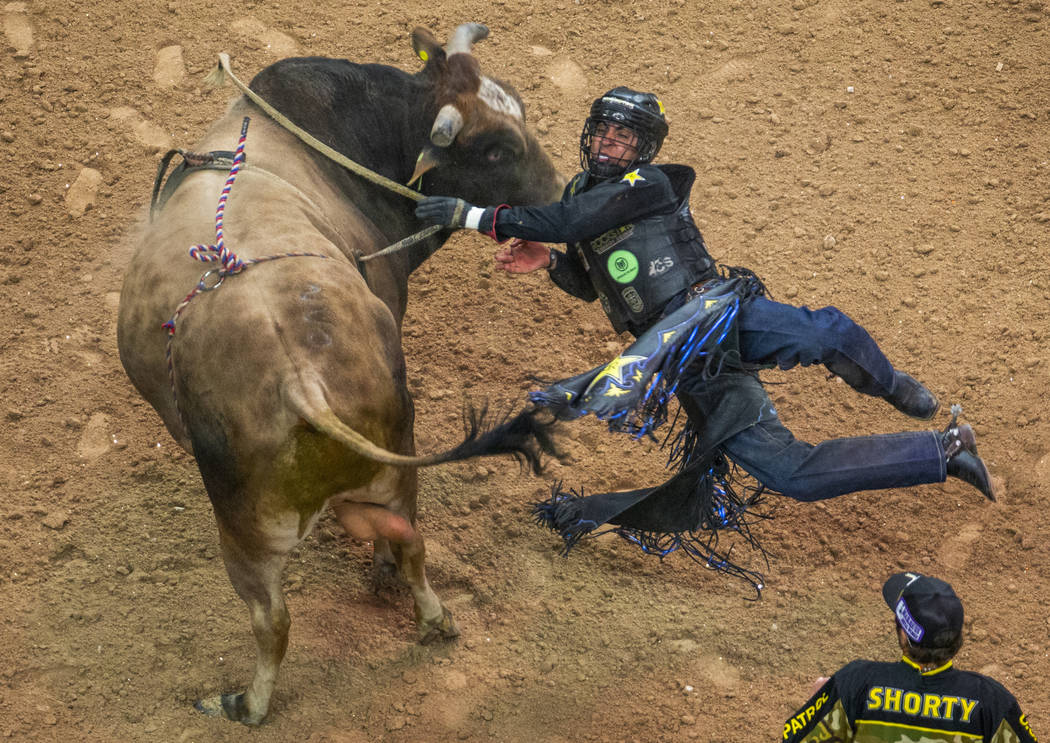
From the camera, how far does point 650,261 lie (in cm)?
446

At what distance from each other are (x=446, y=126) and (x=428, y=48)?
1.60 feet

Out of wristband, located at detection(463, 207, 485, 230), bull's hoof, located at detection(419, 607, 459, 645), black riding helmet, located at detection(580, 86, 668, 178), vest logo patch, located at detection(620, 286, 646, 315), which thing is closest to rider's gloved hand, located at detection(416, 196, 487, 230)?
wristband, located at detection(463, 207, 485, 230)

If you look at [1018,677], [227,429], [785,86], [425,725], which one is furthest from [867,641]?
[785,86]

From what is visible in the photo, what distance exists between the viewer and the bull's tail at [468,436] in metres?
3.70

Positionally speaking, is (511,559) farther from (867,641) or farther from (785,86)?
(785,86)

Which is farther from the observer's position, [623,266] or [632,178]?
[623,266]

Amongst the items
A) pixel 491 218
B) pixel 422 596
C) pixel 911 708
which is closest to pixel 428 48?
pixel 491 218

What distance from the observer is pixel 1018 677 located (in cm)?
475

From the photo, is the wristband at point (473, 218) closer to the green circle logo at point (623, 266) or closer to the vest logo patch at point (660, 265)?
the green circle logo at point (623, 266)

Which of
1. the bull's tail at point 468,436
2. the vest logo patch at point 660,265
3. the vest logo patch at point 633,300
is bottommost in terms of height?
the bull's tail at point 468,436

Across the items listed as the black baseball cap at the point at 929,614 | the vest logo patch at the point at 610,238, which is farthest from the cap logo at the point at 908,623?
the vest logo patch at the point at 610,238

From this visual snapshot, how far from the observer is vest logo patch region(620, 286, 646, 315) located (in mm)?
4512

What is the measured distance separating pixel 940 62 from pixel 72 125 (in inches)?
202

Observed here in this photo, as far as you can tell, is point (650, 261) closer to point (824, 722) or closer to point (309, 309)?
point (309, 309)
